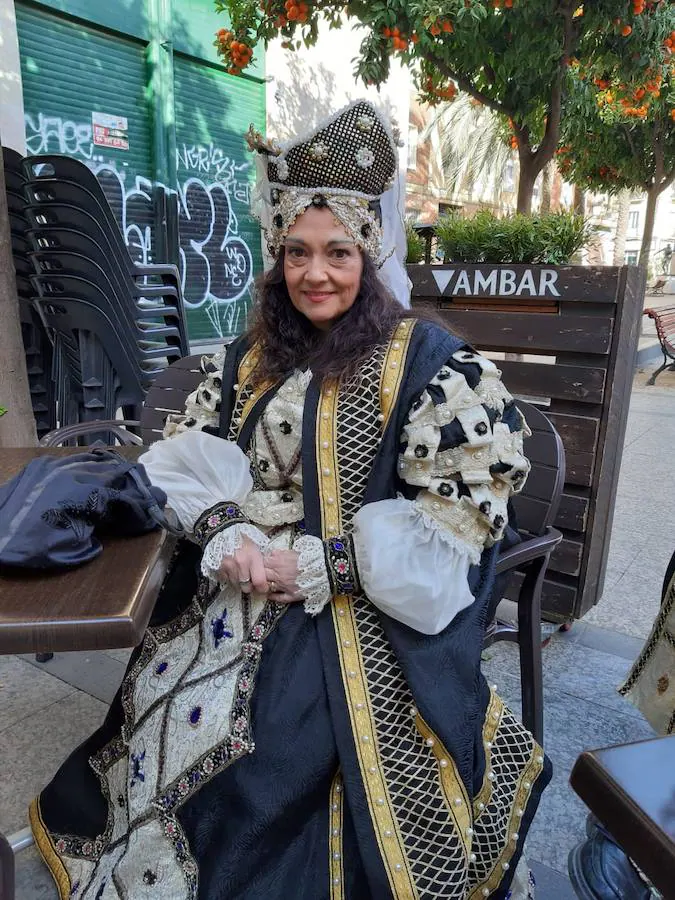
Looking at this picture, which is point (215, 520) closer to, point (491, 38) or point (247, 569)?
point (247, 569)

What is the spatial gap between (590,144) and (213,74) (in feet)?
17.9

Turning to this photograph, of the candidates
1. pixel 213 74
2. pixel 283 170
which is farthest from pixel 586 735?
pixel 213 74

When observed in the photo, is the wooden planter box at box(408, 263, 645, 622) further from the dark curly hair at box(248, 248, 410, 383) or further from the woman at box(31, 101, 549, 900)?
the woman at box(31, 101, 549, 900)

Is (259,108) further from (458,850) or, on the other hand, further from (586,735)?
(458,850)

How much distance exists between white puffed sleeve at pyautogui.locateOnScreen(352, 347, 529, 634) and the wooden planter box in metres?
1.12

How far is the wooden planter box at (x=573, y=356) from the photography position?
101 inches

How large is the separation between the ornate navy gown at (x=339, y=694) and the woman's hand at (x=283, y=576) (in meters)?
0.04

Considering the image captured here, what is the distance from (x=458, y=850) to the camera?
1389mm

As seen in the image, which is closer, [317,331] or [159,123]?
[317,331]

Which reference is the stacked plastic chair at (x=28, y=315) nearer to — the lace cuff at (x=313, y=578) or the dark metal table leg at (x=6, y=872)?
the lace cuff at (x=313, y=578)

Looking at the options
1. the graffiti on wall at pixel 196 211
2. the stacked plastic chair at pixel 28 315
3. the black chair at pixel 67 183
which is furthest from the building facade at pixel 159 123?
the black chair at pixel 67 183

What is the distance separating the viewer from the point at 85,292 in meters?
3.53

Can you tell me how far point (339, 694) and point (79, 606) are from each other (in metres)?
0.60

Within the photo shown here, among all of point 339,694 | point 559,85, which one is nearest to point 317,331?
point 339,694
